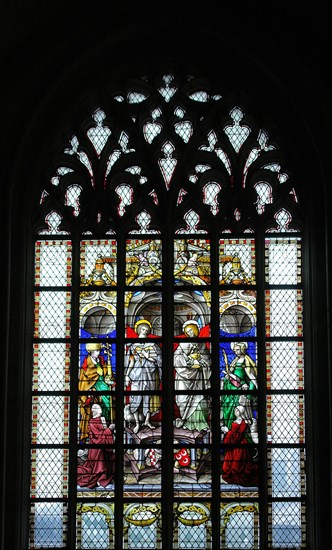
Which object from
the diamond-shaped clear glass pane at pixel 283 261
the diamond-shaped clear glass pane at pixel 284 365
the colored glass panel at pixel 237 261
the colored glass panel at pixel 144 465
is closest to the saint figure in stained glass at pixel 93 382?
the colored glass panel at pixel 144 465

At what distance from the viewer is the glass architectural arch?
11422mm

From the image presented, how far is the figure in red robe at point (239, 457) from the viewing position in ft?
37.7

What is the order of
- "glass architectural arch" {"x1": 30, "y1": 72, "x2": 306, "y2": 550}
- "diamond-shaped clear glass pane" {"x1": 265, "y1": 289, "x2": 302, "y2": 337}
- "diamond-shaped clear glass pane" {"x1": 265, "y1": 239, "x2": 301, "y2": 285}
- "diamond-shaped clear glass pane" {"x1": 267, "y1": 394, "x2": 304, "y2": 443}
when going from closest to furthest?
"glass architectural arch" {"x1": 30, "y1": 72, "x2": 306, "y2": 550}
"diamond-shaped clear glass pane" {"x1": 267, "y1": 394, "x2": 304, "y2": 443}
"diamond-shaped clear glass pane" {"x1": 265, "y1": 289, "x2": 302, "y2": 337}
"diamond-shaped clear glass pane" {"x1": 265, "y1": 239, "x2": 301, "y2": 285}

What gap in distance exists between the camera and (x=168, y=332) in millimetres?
11773

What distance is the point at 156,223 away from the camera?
39.7ft

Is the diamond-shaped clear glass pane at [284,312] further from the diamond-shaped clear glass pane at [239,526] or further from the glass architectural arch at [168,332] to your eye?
the diamond-shaped clear glass pane at [239,526]

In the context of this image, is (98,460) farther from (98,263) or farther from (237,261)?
(237,261)

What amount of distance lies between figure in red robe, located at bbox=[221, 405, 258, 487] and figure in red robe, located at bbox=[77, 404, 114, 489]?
1030 mm

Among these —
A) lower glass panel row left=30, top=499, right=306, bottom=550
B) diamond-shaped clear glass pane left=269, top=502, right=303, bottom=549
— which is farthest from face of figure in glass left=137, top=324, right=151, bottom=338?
diamond-shaped clear glass pane left=269, top=502, right=303, bottom=549

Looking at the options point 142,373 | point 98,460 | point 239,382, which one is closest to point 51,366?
point 142,373

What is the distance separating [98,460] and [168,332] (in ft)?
4.35

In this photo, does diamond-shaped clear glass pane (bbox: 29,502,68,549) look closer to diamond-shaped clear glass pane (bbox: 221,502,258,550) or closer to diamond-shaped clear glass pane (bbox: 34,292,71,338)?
diamond-shaped clear glass pane (bbox: 221,502,258,550)

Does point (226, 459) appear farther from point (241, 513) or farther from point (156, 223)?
point (156, 223)
